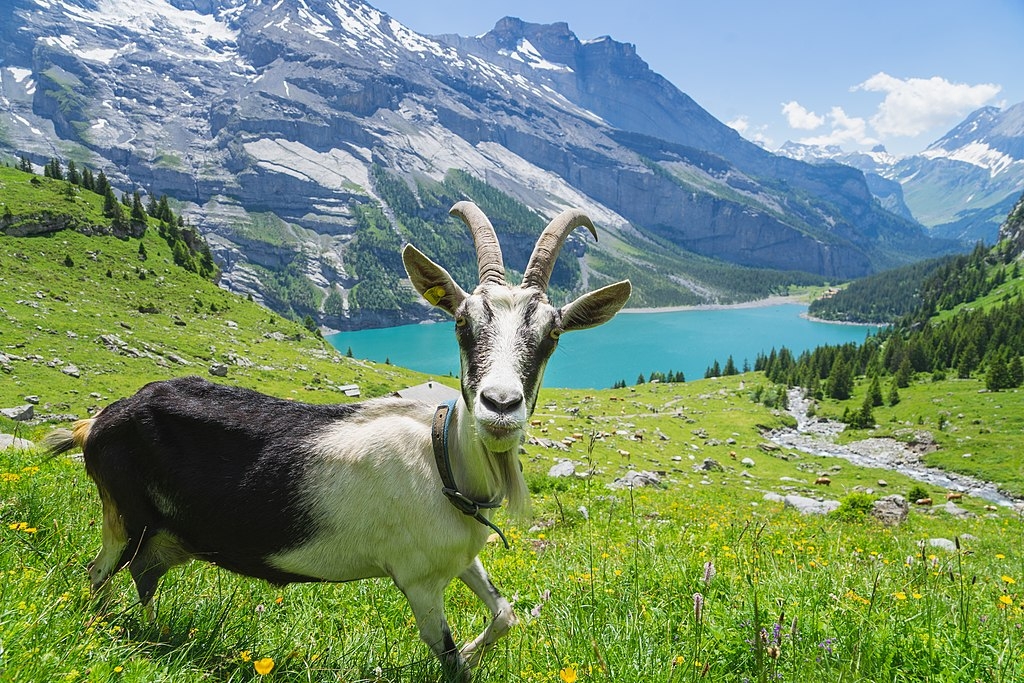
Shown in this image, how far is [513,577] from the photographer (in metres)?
5.67

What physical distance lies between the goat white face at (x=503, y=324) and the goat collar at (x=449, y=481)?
1.76 feet

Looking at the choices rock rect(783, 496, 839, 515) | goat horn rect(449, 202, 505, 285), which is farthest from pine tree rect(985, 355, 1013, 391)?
goat horn rect(449, 202, 505, 285)

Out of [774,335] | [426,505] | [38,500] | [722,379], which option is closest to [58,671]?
[426,505]

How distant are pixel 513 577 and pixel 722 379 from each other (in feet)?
282

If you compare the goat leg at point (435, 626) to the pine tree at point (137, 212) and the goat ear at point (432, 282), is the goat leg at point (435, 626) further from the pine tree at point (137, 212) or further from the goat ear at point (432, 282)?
the pine tree at point (137, 212)

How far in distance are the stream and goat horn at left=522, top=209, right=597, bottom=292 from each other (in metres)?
34.1

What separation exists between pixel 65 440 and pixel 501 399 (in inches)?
172

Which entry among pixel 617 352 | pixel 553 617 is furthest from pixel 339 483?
pixel 617 352

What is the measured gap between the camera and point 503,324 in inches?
135

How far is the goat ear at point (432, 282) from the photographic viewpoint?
12.4 ft

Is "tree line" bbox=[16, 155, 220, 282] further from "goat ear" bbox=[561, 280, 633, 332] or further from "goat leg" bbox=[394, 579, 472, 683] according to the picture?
"goat ear" bbox=[561, 280, 633, 332]

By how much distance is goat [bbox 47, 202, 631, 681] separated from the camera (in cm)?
366

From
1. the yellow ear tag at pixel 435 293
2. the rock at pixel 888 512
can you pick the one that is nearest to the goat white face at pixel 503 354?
the yellow ear tag at pixel 435 293

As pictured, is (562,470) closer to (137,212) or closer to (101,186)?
(137,212)
